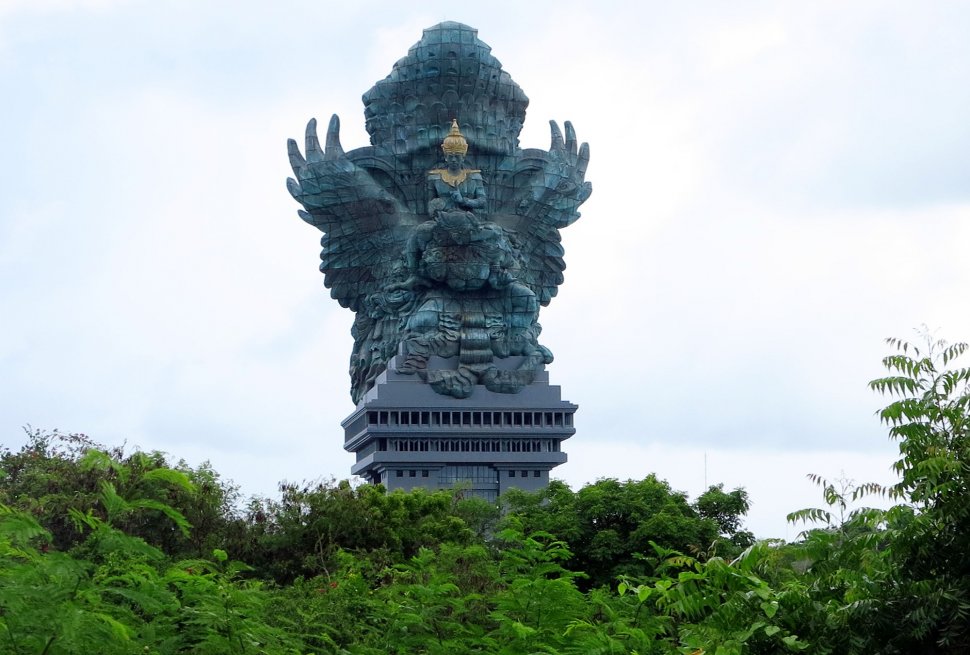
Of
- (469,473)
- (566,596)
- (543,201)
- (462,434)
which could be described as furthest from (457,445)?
(566,596)

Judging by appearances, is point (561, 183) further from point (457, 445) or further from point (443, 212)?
point (457, 445)

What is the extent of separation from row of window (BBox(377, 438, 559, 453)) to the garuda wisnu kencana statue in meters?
3.55

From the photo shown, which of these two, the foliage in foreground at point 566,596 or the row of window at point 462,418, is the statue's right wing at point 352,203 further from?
the foliage in foreground at point 566,596

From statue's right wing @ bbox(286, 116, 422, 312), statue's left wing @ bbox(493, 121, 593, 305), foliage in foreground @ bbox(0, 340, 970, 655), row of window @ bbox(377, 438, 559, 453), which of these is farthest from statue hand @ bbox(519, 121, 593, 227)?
foliage in foreground @ bbox(0, 340, 970, 655)

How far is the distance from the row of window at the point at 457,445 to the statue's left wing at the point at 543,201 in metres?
11.0

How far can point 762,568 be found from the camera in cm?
2103

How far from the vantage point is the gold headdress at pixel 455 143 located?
349 ft

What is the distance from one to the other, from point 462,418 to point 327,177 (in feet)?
61.8

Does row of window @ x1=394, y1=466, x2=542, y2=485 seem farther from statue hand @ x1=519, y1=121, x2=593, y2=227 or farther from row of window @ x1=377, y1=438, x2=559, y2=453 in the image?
statue hand @ x1=519, y1=121, x2=593, y2=227

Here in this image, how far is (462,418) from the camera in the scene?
110 meters

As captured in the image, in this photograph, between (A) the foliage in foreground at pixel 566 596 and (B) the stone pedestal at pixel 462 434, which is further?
(B) the stone pedestal at pixel 462 434

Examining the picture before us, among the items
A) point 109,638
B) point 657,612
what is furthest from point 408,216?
point 109,638

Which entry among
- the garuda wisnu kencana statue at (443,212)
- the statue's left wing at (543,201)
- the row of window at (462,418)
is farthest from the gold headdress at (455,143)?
the row of window at (462,418)

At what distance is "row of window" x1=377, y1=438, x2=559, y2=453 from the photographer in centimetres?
10981
